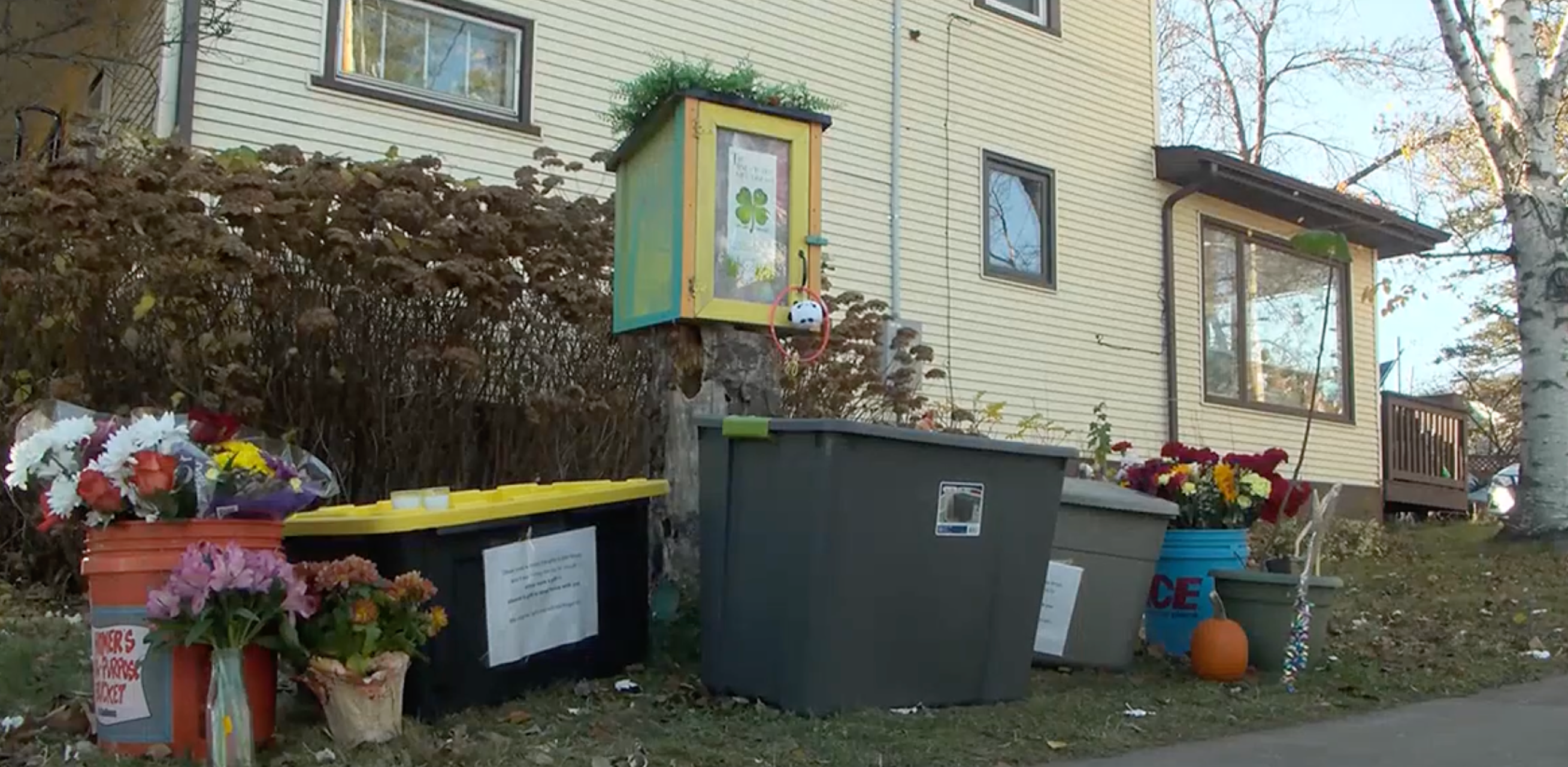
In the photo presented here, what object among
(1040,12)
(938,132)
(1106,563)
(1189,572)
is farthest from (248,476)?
(1040,12)

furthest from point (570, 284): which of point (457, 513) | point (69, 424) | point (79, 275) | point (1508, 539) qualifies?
point (1508, 539)

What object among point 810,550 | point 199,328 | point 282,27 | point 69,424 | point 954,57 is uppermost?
point 954,57

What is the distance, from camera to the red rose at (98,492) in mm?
3838

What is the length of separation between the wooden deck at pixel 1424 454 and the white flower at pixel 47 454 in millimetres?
15620

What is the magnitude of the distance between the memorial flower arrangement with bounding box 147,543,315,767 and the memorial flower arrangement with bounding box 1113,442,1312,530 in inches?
159

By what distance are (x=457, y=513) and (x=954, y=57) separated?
944 cm

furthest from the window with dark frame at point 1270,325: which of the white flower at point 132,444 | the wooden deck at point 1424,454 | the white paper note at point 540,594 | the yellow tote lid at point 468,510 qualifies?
the white flower at point 132,444

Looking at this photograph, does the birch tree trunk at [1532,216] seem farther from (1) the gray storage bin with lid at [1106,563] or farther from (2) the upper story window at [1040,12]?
(1) the gray storage bin with lid at [1106,563]

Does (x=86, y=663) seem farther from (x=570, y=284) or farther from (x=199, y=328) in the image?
(x=570, y=284)

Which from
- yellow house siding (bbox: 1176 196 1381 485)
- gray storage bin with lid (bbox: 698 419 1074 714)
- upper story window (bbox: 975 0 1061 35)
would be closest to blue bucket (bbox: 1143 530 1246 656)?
gray storage bin with lid (bbox: 698 419 1074 714)

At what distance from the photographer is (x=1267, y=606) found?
19.9 feet

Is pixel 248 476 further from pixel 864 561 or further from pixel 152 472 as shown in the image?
pixel 864 561

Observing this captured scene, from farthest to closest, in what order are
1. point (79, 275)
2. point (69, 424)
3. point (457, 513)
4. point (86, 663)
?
1. point (79, 275)
2. point (86, 663)
3. point (457, 513)
4. point (69, 424)

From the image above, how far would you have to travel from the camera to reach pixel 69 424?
161 inches
